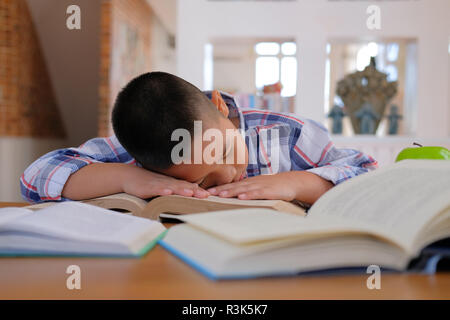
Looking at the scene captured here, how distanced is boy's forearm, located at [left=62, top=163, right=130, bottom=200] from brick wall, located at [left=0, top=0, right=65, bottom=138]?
3.10 meters

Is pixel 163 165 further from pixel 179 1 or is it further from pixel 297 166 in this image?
pixel 179 1

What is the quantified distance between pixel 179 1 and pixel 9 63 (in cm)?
203

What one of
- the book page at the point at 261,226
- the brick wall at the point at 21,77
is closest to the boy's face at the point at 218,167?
the book page at the point at 261,226

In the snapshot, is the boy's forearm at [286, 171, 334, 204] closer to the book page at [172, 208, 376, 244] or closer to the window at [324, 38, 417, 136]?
the book page at [172, 208, 376, 244]

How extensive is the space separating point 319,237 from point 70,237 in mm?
232

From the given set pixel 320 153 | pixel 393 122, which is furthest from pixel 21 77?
pixel 320 153

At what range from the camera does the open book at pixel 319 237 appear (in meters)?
0.34

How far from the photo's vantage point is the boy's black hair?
0.78 metres

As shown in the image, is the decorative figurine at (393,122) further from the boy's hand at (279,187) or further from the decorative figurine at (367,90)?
the boy's hand at (279,187)

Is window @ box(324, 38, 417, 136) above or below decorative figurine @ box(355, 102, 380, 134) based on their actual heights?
above

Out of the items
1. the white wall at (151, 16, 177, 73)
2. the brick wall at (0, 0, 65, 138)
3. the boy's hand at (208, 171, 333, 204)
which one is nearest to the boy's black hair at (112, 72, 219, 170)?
the boy's hand at (208, 171, 333, 204)

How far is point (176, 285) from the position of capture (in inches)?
12.9

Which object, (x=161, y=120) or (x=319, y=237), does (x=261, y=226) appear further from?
(x=161, y=120)

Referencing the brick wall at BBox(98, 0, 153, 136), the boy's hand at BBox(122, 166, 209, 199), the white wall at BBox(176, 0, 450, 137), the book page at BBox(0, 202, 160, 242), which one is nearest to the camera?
the book page at BBox(0, 202, 160, 242)
